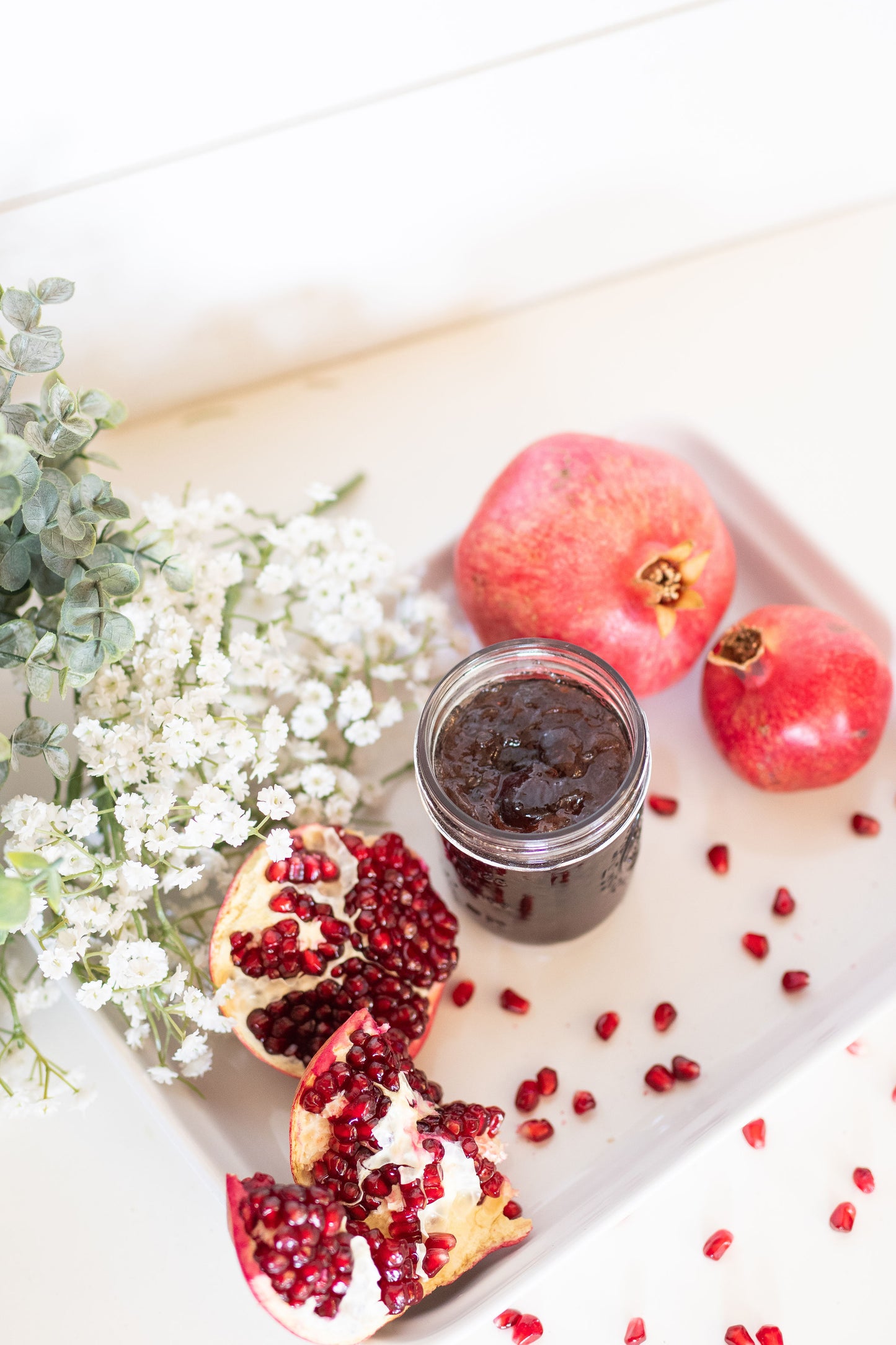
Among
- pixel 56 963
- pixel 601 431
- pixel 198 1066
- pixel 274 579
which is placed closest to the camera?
pixel 56 963

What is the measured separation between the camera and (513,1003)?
3.20 feet

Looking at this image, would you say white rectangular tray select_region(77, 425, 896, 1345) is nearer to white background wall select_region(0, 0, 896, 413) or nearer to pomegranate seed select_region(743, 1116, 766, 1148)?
pomegranate seed select_region(743, 1116, 766, 1148)

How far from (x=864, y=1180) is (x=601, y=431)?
83 cm

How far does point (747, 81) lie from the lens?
4.03ft

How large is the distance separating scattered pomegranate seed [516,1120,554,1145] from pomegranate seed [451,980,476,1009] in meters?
0.12

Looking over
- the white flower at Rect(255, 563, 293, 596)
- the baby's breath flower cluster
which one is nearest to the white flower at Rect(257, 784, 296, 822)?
the baby's breath flower cluster

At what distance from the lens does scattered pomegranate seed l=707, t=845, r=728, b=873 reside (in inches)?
40.8

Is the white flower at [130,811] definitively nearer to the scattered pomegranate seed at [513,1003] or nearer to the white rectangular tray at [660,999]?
the white rectangular tray at [660,999]

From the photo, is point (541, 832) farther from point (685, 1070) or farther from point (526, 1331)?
point (526, 1331)

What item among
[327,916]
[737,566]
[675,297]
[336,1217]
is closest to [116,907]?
[327,916]

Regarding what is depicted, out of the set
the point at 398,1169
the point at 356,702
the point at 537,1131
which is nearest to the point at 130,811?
the point at 356,702

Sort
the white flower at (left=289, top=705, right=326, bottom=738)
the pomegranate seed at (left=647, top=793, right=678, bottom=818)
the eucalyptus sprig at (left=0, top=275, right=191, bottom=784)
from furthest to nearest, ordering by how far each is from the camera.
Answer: the pomegranate seed at (left=647, top=793, right=678, bottom=818)
the white flower at (left=289, top=705, right=326, bottom=738)
the eucalyptus sprig at (left=0, top=275, right=191, bottom=784)

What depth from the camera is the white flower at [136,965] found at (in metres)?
0.80

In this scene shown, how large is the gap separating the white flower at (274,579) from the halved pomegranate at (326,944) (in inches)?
8.7
